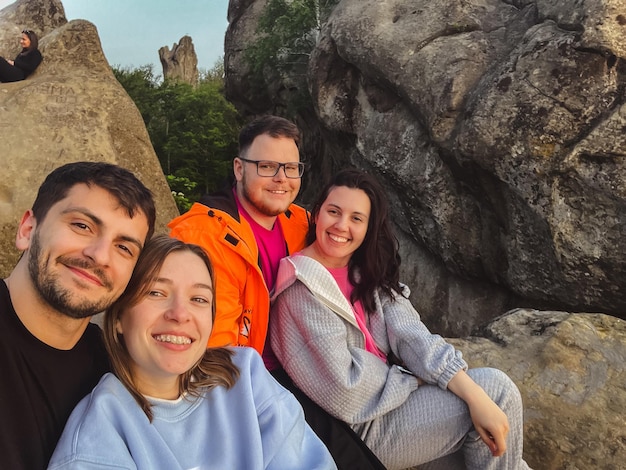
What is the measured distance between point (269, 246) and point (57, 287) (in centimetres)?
164

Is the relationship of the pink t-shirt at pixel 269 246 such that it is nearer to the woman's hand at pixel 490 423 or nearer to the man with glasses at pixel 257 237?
the man with glasses at pixel 257 237

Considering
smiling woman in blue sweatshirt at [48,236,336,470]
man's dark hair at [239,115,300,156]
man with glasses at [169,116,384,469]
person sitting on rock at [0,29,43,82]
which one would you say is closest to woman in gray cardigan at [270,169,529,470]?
man with glasses at [169,116,384,469]

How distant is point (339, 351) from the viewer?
2.50 meters

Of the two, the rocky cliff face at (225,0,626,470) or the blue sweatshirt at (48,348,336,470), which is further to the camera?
the rocky cliff face at (225,0,626,470)

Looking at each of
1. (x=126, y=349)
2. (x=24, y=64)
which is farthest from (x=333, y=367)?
(x=24, y=64)

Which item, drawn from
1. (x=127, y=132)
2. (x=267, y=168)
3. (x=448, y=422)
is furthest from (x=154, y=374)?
(x=127, y=132)

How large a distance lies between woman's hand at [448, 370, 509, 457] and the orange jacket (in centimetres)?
105

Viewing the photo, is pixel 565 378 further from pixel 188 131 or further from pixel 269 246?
pixel 188 131

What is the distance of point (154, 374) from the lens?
1931 mm

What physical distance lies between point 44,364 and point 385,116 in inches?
333

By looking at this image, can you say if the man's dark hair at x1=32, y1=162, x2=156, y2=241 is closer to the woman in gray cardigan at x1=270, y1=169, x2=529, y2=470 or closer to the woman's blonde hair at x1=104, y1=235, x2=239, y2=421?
the woman's blonde hair at x1=104, y1=235, x2=239, y2=421

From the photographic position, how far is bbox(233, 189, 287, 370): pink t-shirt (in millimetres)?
3125

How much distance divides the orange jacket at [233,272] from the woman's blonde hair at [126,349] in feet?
1.89

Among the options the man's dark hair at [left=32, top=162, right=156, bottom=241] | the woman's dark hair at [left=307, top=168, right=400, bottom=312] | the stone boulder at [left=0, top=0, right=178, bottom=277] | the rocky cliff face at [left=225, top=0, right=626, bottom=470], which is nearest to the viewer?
the man's dark hair at [left=32, top=162, right=156, bottom=241]
